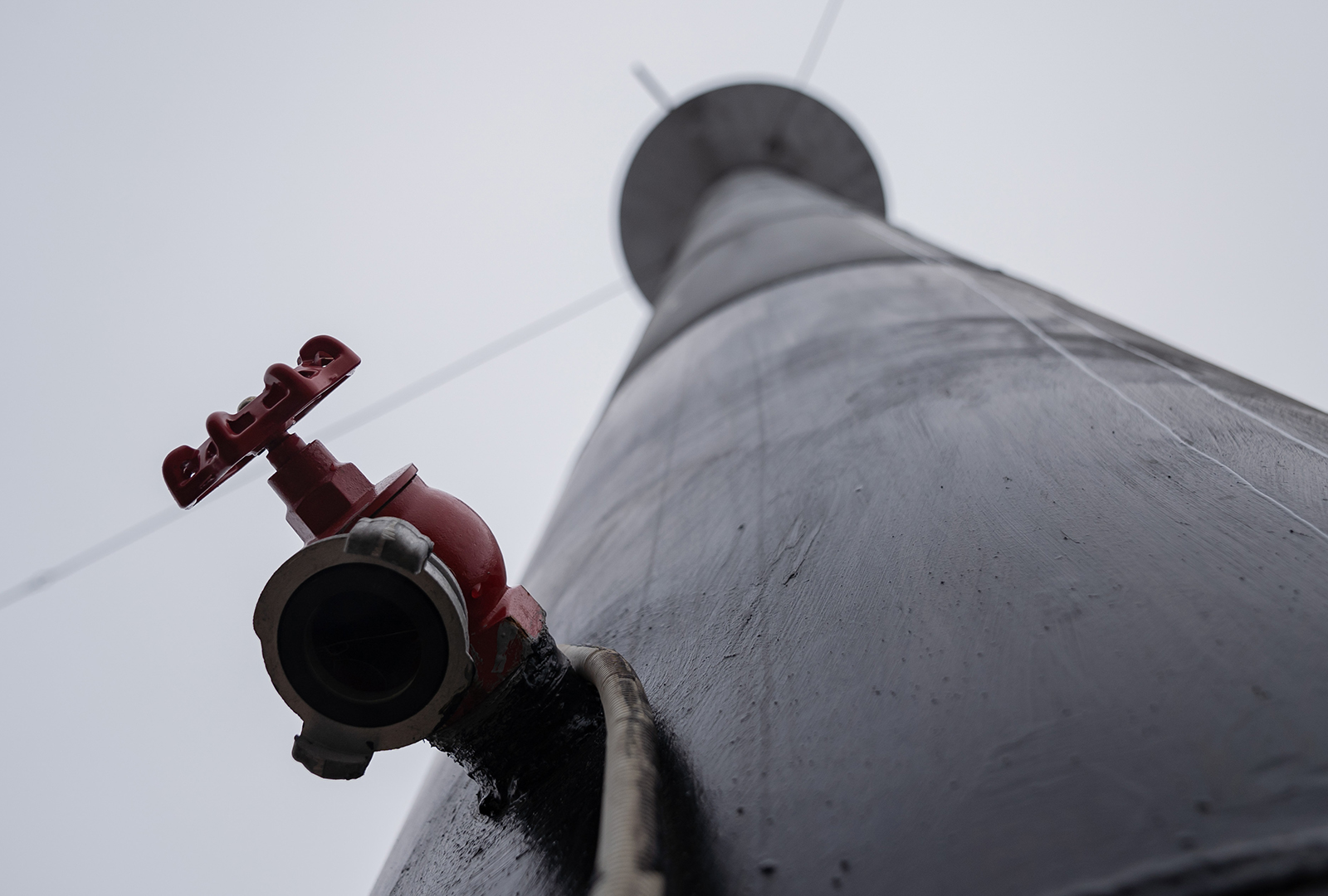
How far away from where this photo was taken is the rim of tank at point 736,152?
281 inches

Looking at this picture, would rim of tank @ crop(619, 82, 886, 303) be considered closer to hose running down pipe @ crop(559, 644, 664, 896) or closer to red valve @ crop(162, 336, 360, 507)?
red valve @ crop(162, 336, 360, 507)

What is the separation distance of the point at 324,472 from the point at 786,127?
6.98m

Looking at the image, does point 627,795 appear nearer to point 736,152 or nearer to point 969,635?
point 969,635

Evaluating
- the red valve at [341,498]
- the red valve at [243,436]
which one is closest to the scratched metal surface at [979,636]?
the red valve at [341,498]

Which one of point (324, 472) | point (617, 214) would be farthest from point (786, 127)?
point (324, 472)

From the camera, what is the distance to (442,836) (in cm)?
100

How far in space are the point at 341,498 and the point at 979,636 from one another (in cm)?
66

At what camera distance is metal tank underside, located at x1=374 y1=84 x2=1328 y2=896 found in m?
0.49

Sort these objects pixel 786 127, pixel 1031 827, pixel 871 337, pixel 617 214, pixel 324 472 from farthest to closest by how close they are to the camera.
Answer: pixel 617 214
pixel 786 127
pixel 871 337
pixel 324 472
pixel 1031 827

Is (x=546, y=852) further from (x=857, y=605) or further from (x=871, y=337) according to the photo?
(x=871, y=337)

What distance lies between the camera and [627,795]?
1.94 ft

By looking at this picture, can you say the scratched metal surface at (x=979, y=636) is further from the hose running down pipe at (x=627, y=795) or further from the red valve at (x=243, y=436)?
the red valve at (x=243, y=436)

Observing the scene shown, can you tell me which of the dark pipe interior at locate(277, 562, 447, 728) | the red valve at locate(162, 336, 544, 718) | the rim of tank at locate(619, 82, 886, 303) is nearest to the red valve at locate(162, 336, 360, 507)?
the red valve at locate(162, 336, 544, 718)

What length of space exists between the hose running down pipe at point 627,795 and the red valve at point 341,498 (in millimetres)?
114
